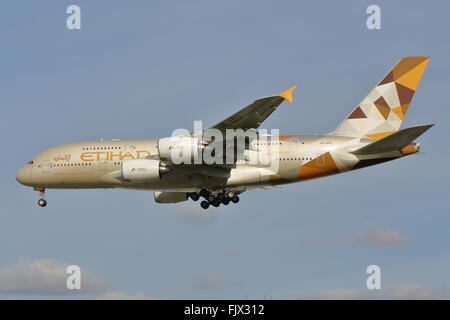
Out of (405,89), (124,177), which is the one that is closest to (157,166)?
(124,177)

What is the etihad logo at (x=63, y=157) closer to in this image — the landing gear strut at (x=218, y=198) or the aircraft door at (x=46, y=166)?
the aircraft door at (x=46, y=166)

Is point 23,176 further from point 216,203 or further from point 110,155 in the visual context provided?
point 216,203

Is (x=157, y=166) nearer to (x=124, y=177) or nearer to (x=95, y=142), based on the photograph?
(x=124, y=177)

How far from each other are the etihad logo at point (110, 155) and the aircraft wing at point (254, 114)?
585 centimetres

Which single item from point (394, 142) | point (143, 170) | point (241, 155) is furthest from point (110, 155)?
point (394, 142)

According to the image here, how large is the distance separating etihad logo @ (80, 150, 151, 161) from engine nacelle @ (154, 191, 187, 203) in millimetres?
5153

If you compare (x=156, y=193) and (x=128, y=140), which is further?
(x=156, y=193)

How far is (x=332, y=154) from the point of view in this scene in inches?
1663

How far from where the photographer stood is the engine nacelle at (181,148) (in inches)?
1606

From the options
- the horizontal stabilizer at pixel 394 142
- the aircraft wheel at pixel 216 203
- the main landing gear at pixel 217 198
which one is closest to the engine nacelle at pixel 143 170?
the main landing gear at pixel 217 198

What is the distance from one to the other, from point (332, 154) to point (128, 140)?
11363mm

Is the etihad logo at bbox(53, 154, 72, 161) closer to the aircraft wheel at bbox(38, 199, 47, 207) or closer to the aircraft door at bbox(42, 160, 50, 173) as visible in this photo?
the aircraft door at bbox(42, 160, 50, 173)
